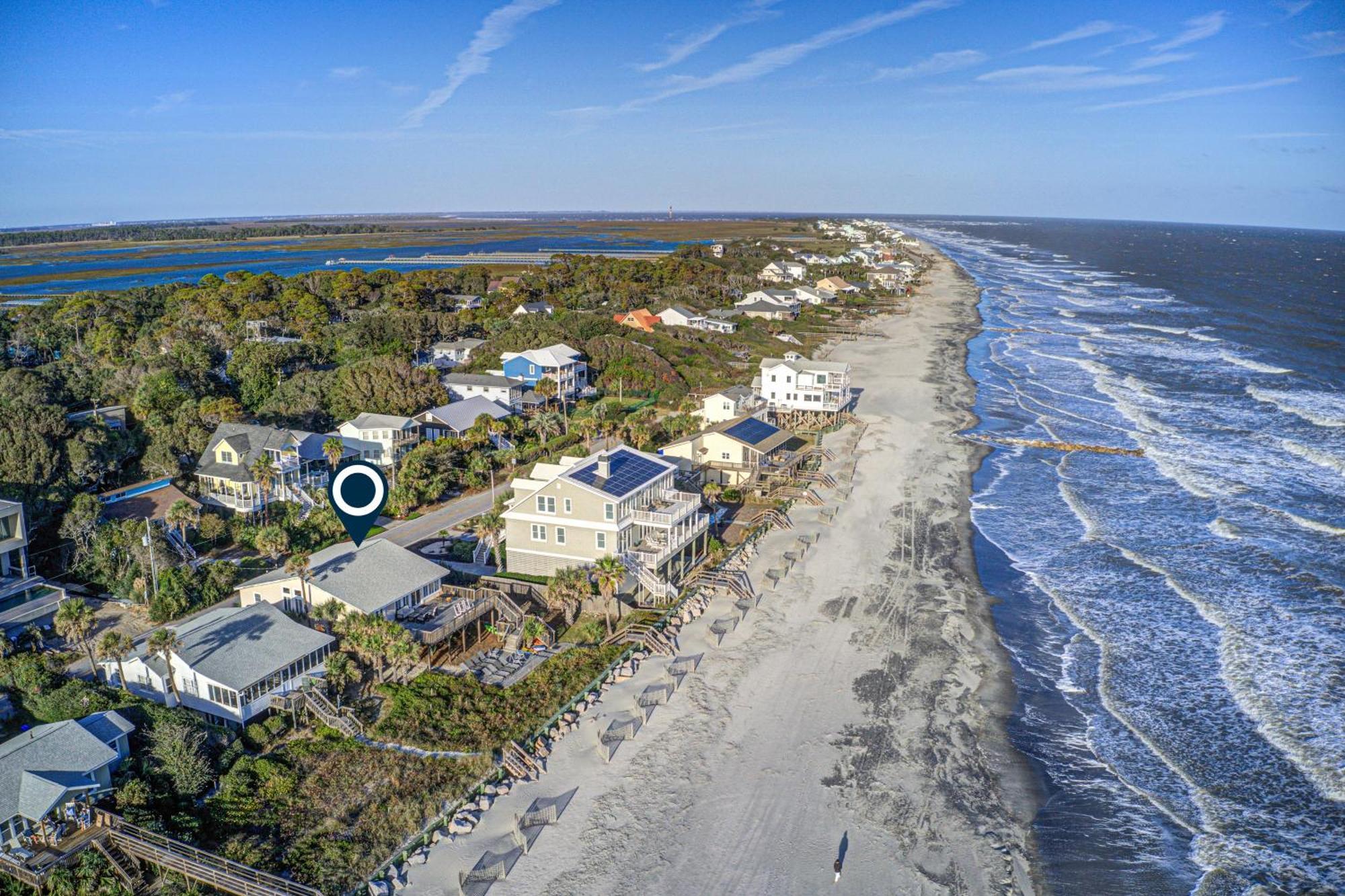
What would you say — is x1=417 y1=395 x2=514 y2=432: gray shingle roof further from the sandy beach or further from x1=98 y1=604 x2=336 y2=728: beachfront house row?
x1=98 y1=604 x2=336 y2=728: beachfront house row

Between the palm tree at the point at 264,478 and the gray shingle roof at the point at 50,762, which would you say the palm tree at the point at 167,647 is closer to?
the gray shingle roof at the point at 50,762

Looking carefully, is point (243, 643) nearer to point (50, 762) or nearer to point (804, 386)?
point (50, 762)

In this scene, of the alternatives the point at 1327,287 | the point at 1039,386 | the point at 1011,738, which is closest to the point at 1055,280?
the point at 1327,287

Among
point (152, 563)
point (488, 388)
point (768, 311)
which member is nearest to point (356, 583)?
point (152, 563)

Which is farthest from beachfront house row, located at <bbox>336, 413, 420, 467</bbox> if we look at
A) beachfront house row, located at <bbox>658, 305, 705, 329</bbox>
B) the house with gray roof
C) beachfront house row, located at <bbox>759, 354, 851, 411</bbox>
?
beachfront house row, located at <bbox>658, 305, 705, 329</bbox>

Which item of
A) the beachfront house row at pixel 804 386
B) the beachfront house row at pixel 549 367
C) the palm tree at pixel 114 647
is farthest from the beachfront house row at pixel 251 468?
the beachfront house row at pixel 804 386

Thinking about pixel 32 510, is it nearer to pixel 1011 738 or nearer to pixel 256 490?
pixel 256 490

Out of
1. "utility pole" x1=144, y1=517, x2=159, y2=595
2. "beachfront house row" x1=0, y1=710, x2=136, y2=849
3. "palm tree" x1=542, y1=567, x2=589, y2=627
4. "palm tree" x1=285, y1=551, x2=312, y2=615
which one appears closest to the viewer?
"beachfront house row" x1=0, y1=710, x2=136, y2=849
